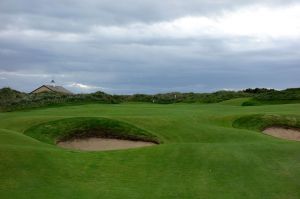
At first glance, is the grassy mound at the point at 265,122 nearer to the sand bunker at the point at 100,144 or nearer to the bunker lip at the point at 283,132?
the bunker lip at the point at 283,132

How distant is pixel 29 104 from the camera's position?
53219 mm

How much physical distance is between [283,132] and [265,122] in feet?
4.52

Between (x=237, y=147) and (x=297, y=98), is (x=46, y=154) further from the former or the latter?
(x=297, y=98)

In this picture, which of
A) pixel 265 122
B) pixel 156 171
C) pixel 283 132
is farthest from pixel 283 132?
pixel 156 171

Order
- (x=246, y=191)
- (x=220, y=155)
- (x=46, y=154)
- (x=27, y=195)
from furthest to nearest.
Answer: (x=220, y=155), (x=46, y=154), (x=246, y=191), (x=27, y=195)

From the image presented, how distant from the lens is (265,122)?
106ft

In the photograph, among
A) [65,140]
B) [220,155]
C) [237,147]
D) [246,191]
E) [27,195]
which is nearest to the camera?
[27,195]

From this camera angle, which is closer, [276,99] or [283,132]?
[283,132]

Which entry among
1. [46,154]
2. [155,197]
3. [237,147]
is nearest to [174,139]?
[237,147]

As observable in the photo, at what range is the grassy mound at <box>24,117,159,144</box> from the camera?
92.3 feet

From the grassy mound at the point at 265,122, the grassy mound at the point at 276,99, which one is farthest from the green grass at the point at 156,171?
the grassy mound at the point at 276,99

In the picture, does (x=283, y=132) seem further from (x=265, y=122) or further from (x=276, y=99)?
(x=276, y=99)

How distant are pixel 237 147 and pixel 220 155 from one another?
195 cm

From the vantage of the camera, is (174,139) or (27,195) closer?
(27,195)
